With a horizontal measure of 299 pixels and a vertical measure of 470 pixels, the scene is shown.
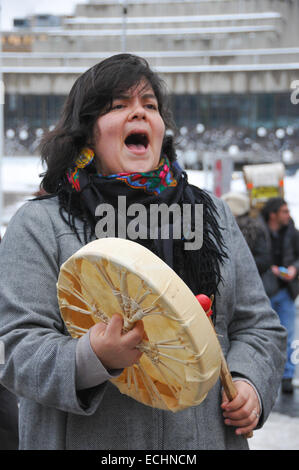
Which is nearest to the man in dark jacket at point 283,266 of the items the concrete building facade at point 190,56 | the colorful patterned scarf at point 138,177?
the colorful patterned scarf at point 138,177

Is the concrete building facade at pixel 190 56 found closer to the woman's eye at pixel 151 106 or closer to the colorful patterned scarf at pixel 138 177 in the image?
the woman's eye at pixel 151 106

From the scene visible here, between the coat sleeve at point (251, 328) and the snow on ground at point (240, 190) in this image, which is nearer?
the coat sleeve at point (251, 328)

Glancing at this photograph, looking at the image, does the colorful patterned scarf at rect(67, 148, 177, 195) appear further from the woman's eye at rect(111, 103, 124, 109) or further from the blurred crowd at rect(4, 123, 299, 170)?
the blurred crowd at rect(4, 123, 299, 170)

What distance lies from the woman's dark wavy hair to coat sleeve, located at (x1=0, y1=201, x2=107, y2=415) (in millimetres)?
134

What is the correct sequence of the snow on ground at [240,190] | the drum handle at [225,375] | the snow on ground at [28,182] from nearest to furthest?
the drum handle at [225,375]
the snow on ground at [240,190]
the snow on ground at [28,182]

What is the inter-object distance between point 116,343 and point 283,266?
500 centimetres

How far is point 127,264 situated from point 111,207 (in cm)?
42

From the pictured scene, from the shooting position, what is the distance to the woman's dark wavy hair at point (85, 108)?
1747mm

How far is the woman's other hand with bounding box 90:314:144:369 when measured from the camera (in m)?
1.34

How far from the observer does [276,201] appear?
6254 mm

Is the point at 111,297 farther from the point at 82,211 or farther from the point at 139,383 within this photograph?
the point at 82,211

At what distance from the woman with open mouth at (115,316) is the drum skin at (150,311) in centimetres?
5

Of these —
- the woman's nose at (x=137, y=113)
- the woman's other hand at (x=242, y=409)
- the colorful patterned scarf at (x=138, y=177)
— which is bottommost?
the woman's other hand at (x=242, y=409)
